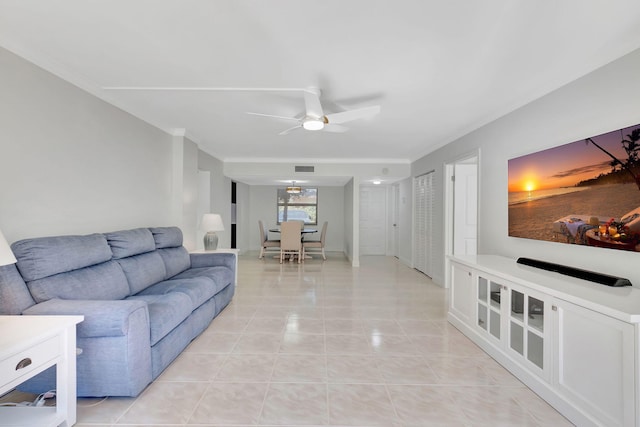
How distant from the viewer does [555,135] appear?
2479 mm

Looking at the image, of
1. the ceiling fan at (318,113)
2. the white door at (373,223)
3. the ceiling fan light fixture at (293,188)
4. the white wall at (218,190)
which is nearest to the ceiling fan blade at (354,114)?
the ceiling fan at (318,113)

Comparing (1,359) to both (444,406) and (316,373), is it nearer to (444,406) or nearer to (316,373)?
(316,373)

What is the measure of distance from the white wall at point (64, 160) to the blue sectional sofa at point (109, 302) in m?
0.29

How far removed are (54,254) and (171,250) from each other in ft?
4.93

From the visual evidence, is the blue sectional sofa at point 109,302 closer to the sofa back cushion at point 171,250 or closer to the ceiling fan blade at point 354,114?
the sofa back cushion at point 171,250

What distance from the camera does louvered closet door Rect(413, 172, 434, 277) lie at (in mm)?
5414

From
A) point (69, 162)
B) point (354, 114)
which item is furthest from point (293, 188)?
point (69, 162)

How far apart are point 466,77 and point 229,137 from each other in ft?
11.0

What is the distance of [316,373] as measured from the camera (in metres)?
2.21

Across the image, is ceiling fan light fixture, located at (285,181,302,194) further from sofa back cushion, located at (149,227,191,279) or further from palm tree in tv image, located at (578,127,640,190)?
palm tree in tv image, located at (578,127,640,190)

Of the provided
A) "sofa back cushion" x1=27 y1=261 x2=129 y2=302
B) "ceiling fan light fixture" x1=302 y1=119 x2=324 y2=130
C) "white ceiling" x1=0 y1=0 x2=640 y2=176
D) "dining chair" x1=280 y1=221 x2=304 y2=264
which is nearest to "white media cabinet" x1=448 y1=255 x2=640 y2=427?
"white ceiling" x1=0 y1=0 x2=640 y2=176

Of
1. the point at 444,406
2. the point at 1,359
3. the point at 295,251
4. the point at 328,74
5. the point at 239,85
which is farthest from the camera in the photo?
the point at 295,251

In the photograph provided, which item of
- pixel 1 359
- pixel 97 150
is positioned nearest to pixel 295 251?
pixel 97 150

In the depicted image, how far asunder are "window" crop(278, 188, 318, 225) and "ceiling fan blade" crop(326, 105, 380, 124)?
635 centimetres
